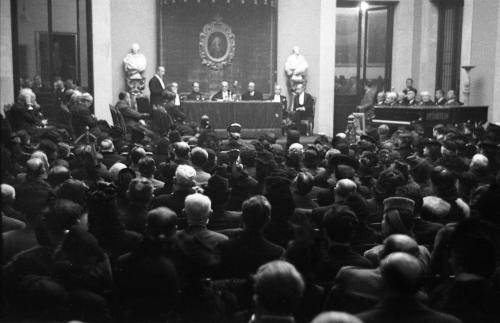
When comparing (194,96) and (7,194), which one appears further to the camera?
(194,96)

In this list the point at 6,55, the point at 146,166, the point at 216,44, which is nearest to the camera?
the point at 146,166

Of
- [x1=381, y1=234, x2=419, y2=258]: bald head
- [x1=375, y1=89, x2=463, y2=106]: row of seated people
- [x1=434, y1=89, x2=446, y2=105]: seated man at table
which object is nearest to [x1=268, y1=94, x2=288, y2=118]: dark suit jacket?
[x1=375, y1=89, x2=463, y2=106]: row of seated people

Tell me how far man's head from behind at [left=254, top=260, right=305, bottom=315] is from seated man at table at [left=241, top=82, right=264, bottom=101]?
51.0 feet

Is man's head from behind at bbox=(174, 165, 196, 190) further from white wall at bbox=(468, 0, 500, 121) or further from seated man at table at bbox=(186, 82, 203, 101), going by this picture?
white wall at bbox=(468, 0, 500, 121)

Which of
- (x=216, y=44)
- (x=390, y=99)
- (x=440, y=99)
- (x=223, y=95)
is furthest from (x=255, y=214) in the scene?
(x=216, y=44)

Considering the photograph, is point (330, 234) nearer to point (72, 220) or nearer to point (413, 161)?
point (72, 220)

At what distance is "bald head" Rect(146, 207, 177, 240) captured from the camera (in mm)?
3887

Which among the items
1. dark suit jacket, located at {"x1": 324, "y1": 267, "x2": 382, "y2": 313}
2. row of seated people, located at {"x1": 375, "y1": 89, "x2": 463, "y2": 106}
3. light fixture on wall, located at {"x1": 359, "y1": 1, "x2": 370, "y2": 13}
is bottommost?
dark suit jacket, located at {"x1": 324, "y1": 267, "x2": 382, "y2": 313}

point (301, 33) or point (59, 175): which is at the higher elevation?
point (301, 33)

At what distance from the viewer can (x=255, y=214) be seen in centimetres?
429

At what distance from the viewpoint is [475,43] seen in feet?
57.8

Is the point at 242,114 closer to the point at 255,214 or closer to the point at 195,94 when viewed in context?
the point at 195,94

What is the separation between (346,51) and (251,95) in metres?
5.17

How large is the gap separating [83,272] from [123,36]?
15.5 m
